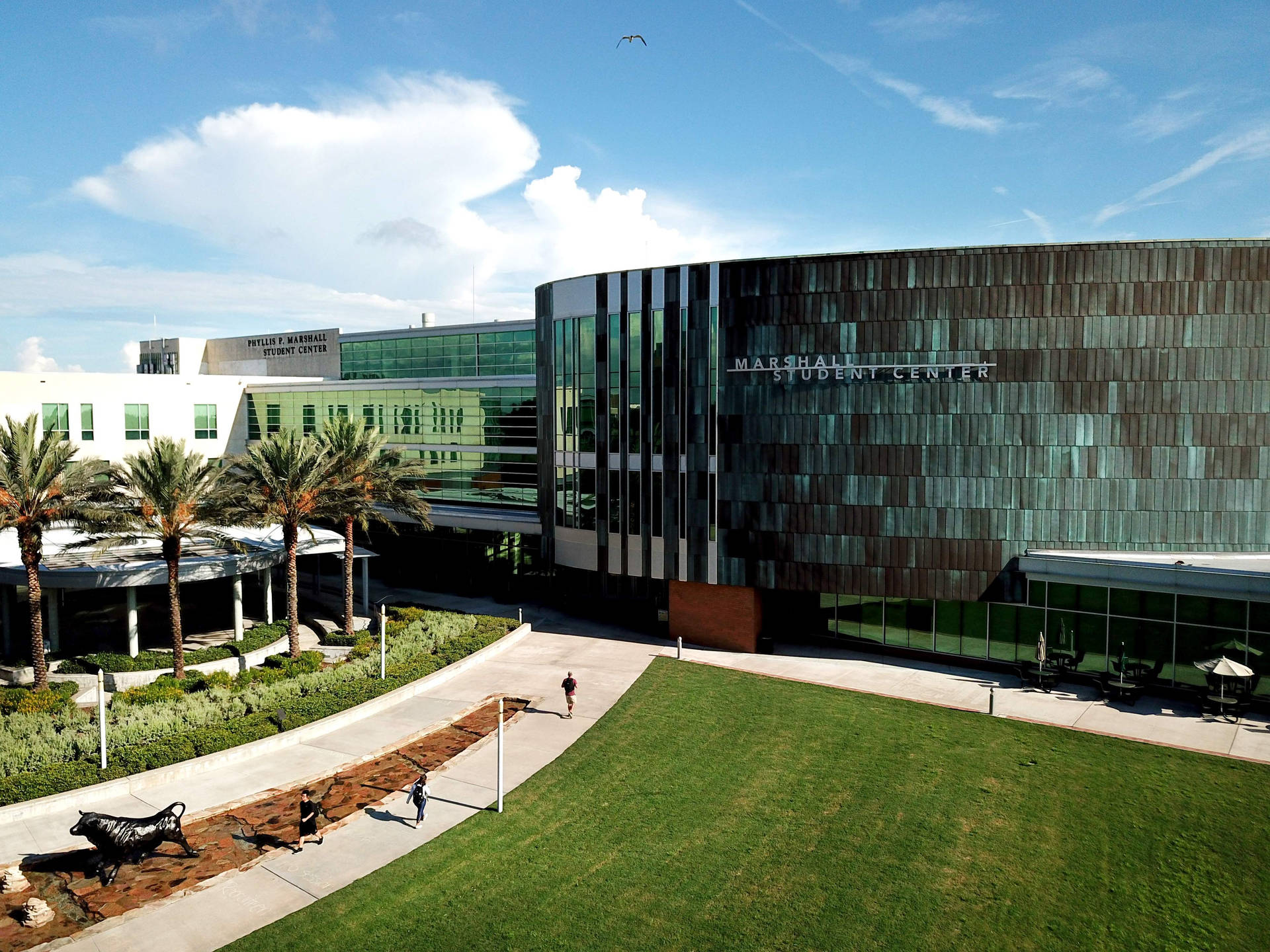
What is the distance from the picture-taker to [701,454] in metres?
36.9

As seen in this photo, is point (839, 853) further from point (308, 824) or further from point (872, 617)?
point (872, 617)

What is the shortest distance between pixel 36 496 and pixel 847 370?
30.5 meters

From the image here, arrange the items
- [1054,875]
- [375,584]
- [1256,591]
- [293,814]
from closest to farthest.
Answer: [1054,875] < [293,814] < [1256,591] < [375,584]

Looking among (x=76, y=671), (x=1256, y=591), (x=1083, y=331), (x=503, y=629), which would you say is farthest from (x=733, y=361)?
(x=76, y=671)

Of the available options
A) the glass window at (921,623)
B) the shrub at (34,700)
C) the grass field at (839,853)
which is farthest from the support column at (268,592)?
the glass window at (921,623)

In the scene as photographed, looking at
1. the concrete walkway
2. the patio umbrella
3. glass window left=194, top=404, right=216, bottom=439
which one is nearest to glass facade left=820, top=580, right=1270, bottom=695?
the concrete walkway

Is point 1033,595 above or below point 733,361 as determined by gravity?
below

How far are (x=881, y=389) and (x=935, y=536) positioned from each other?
20.6ft

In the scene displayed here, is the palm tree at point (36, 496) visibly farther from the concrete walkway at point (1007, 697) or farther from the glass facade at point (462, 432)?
the concrete walkway at point (1007, 697)

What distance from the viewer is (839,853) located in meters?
19.3

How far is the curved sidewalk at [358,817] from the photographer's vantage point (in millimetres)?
16578

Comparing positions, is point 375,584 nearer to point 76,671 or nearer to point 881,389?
point 76,671

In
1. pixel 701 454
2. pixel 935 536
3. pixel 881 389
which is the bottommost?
pixel 935 536

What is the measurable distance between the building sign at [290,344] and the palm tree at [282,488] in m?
30.6
